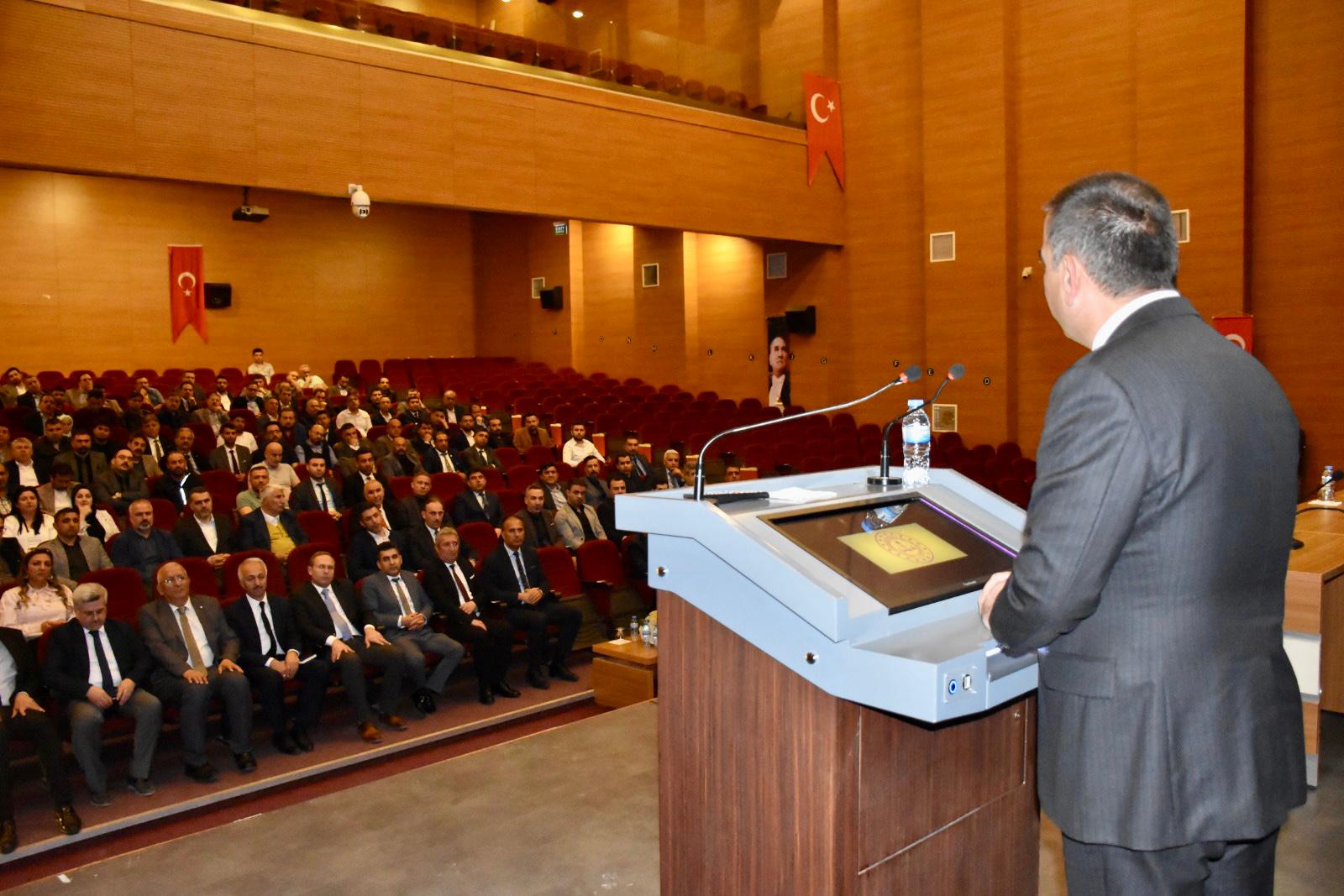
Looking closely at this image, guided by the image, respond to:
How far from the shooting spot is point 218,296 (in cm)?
1452

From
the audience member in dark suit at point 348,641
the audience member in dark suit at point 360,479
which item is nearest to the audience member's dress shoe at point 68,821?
the audience member in dark suit at point 348,641

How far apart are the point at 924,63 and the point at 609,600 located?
308 inches

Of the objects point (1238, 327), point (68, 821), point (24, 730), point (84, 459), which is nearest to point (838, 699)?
point (68, 821)

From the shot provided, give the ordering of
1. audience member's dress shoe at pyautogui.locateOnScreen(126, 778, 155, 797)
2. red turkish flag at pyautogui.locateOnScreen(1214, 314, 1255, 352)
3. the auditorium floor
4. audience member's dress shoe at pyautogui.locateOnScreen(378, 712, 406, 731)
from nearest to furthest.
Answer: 1. the auditorium floor
2. audience member's dress shoe at pyautogui.locateOnScreen(126, 778, 155, 797)
3. audience member's dress shoe at pyautogui.locateOnScreen(378, 712, 406, 731)
4. red turkish flag at pyautogui.locateOnScreen(1214, 314, 1255, 352)

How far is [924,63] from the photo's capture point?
448 inches

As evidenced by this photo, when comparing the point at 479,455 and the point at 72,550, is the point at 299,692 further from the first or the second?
the point at 479,455

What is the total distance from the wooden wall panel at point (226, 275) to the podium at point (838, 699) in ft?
44.9

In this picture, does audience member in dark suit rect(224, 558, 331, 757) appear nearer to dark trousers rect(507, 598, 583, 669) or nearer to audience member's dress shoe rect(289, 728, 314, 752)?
audience member's dress shoe rect(289, 728, 314, 752)

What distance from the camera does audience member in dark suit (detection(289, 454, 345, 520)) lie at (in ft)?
23.0

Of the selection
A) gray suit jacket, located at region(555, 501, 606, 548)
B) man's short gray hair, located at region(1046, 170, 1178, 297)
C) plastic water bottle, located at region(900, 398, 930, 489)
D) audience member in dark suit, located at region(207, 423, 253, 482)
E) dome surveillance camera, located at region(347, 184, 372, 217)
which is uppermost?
dome surveillance camera, located at region(347, 184, 372, 217)

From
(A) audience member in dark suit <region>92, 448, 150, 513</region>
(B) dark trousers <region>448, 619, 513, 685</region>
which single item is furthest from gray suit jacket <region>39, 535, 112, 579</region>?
(B) dark trousers <region>448, 619, 513, 685</region>

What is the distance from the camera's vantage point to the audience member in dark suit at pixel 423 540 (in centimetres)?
594

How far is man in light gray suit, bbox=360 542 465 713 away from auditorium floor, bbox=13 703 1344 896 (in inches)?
77.8

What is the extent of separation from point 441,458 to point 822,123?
6602mm
